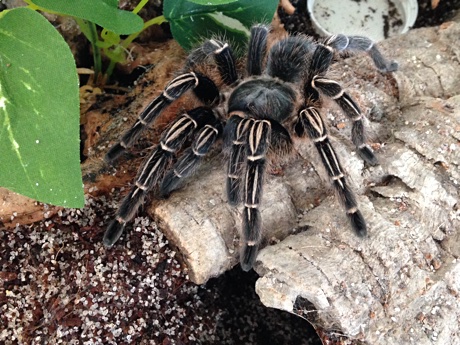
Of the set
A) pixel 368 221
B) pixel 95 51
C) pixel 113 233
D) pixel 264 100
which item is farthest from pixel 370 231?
pixel 95 51

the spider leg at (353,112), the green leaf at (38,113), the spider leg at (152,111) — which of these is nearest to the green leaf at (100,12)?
the green leaf at (38,113)

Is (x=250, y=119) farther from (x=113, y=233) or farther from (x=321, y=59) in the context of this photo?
(x=113, y=233)

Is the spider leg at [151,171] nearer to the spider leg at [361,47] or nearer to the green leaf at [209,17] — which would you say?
the green leaf at [209,17]

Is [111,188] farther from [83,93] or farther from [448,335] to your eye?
[448,335]

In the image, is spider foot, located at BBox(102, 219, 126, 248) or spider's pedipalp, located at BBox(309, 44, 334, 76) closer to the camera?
spider foot, located at BBox(102, 219, 126, 248)

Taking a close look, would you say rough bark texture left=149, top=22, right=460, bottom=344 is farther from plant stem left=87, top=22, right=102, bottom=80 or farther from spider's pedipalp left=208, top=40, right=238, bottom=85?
plant stem left=87, top=22, right=102, bottom=80

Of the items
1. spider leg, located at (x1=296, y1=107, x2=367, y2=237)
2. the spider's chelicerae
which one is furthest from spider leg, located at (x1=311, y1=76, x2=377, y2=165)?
spider leg, located at (x1=296, y1=107, x2=367, y2=237)
